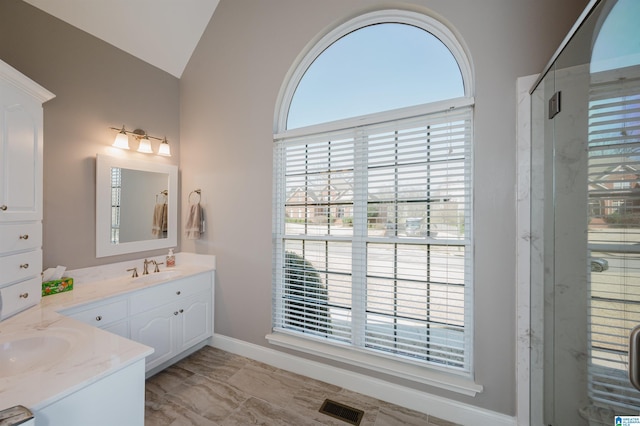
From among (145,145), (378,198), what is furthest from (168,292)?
(378,198)

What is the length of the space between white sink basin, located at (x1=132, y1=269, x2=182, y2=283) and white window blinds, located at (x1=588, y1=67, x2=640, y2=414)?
8.96 ft

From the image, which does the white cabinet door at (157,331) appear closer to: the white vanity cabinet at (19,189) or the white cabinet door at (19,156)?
the white vanity cabinet at (19,189)

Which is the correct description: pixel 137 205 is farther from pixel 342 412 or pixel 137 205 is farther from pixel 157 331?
pixel 342 412

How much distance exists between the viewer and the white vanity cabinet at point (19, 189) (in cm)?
134

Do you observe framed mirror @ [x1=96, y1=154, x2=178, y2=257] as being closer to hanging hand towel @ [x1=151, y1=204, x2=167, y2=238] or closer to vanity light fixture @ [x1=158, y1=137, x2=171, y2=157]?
hanging hand towel @ [x1=151, y1=204, x2=167, y2=238]

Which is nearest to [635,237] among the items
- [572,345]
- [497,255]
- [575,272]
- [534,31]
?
[575,272]

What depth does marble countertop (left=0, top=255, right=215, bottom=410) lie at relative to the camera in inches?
32.9

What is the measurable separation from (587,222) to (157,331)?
2836 mm

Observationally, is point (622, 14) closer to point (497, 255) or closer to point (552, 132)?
point (552, 132)

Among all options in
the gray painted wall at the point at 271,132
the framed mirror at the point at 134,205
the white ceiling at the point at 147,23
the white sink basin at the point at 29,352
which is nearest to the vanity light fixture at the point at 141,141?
the framed mirror at the point at 134,205

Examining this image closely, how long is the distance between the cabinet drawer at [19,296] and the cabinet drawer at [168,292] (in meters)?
0.52

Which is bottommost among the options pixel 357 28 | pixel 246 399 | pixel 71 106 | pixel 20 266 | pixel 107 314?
pixel 246 399

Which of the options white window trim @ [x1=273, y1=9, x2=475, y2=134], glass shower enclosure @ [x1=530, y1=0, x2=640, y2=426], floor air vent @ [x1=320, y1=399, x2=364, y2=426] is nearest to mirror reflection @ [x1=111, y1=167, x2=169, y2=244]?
white window trim @ [x1=273, y1=9, x2=475, y2=134]

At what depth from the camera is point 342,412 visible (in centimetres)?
175
